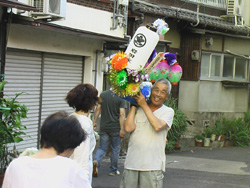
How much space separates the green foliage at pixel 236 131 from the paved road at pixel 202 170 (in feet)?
4.44

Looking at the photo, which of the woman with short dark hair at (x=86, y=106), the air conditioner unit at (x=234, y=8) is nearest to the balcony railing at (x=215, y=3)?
the air conditioner unit at (x=234, y=8)

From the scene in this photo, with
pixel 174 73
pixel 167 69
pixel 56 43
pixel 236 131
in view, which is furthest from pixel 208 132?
pixel 167 69

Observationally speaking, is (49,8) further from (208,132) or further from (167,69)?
(208,132)

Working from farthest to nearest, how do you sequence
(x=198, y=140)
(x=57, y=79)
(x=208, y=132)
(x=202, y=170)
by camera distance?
(x=208, y=132)
(x=198, y=140)
(x=57, y=79)
(x=202, y=170)

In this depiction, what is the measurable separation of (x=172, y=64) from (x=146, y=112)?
1105 millimetres

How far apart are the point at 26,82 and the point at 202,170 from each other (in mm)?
4647

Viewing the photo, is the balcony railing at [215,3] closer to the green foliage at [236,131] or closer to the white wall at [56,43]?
the green foliage at [236,131]

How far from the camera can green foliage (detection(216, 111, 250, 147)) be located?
1622 cm

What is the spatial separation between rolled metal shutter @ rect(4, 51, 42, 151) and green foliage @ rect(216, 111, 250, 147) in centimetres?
793

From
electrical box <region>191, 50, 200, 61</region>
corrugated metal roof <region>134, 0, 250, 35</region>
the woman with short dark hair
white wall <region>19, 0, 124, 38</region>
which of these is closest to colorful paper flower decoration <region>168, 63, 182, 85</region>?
the woman with short dark hair

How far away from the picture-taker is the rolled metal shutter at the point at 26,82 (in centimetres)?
960

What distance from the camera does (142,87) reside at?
211 inches

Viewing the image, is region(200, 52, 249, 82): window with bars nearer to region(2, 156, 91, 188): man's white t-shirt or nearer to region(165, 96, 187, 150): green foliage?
region(165, 96, 187, 150): green foliage

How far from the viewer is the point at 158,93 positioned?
5.40 m
